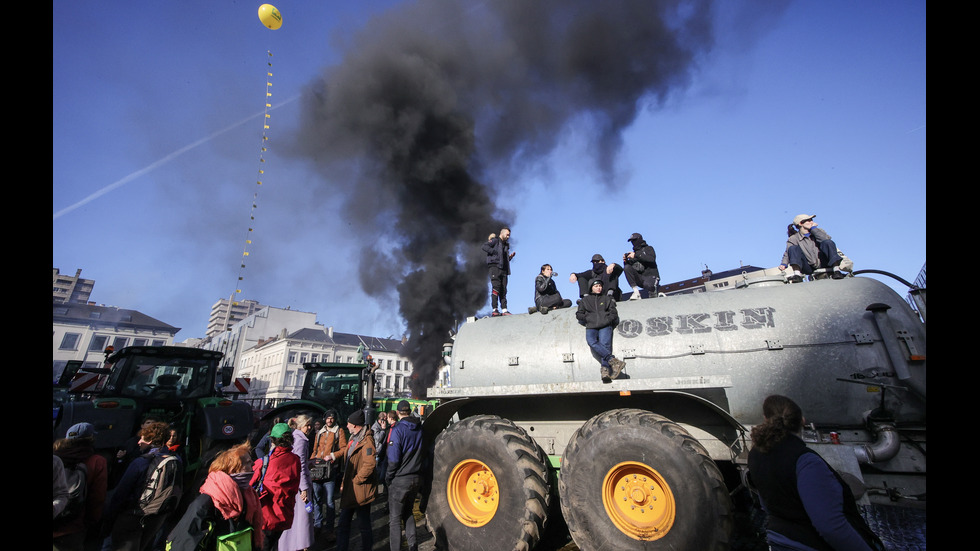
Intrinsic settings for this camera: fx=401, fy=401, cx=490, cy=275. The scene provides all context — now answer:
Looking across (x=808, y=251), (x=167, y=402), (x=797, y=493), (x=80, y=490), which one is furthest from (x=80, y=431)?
(x=808, y=251)

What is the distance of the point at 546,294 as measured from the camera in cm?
633

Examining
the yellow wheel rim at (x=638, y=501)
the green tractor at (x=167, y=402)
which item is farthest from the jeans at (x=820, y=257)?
the green tractor at (x=167, y=402)

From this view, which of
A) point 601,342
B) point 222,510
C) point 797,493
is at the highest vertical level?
point 601,342

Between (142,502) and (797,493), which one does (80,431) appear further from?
(797,493)

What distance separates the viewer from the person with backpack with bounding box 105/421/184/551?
364 cm

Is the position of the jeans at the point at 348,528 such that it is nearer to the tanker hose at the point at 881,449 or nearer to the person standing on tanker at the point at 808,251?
the tanker hose at the point at 881,449

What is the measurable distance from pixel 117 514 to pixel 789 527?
216 inches

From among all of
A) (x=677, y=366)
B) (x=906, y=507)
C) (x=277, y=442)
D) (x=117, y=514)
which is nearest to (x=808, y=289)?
(x=677, y=366)

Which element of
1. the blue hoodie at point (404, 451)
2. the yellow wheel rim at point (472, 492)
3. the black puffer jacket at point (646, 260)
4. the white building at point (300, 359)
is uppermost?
the black puffer jacket at point (646, 260)

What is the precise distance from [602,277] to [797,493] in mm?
3856

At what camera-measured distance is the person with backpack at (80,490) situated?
3120mm

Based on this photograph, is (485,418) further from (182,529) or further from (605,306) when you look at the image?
(182,529)

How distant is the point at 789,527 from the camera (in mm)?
2318

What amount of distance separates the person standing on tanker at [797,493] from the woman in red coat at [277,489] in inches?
164
